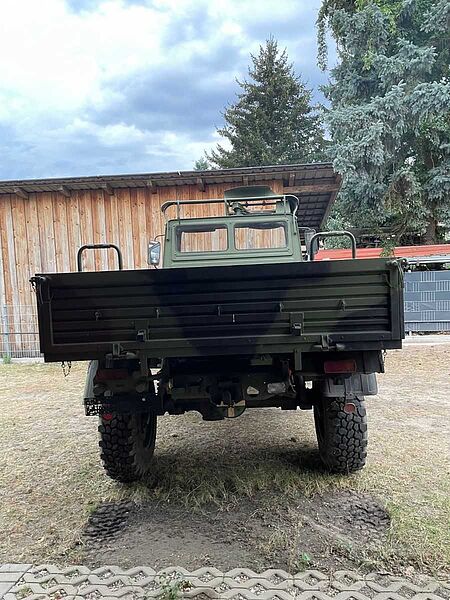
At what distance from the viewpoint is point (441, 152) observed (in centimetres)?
1527

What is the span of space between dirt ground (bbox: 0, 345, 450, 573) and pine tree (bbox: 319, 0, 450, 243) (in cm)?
1010

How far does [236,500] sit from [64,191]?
26.4 ft

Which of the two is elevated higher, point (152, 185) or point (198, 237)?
point (152, 185)

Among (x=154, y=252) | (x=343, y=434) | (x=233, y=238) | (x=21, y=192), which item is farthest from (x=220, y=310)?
(x=21, y=192)

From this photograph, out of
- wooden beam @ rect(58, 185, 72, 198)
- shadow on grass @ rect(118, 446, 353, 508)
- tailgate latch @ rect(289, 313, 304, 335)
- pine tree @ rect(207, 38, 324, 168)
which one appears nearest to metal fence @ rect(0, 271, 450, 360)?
wooden beam @ rect(58, 185, 72, 198)

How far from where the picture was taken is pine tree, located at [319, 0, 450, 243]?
1344 centimetres

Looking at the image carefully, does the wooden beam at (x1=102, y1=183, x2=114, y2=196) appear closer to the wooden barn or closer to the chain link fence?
the wooden barn

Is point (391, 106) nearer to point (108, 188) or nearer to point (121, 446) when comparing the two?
point (108, 188)

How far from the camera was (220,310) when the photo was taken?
9.88ft

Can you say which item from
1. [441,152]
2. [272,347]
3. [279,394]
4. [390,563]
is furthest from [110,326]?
[441,152]

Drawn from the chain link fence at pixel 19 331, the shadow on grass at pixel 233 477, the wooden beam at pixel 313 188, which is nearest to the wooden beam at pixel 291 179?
the wooden beam at pixel 313 188

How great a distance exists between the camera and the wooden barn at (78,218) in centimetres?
973

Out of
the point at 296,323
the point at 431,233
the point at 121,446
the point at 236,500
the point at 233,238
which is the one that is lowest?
the point at 236,500

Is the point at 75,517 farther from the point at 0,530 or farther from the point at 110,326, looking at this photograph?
the point at 110,326
